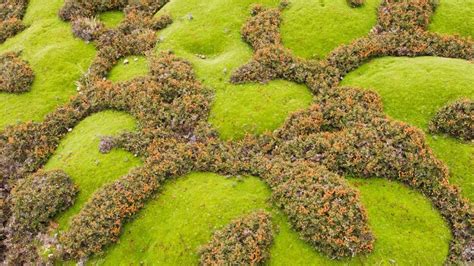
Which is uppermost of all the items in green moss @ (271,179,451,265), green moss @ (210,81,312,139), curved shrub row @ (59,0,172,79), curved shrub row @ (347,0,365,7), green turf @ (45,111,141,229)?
curved shrub row @ (347,0,365,7)

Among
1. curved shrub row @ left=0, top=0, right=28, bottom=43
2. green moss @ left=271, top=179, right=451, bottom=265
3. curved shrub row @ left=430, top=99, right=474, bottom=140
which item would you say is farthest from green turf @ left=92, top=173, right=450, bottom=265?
curved shrub row @ left=0, top=0, right=28, bottom=43

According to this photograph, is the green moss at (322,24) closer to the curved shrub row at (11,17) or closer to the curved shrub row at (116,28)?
the curved shrub row at (116,28)

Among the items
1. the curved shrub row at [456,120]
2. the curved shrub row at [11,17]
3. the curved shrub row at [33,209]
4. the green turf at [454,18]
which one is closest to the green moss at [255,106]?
the curved shrub row at [456,120]

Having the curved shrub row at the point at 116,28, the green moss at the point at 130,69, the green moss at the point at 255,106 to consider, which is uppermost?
the curved shrub row at the point at 116,28

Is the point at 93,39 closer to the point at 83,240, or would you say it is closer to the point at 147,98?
the point at 147,98

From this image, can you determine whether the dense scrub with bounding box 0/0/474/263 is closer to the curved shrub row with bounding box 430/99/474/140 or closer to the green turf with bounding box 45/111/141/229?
the green turf with bounding box 45/111/141/229

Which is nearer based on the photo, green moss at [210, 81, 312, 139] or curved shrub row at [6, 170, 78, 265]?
curved shrub row at [6, 170, 78, 265]

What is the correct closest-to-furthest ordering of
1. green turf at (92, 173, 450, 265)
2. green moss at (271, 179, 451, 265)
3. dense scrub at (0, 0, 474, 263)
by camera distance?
1. green moss at (271, 179, 451, 265)
2. green turf at (92, 173, 450, 265)
3. dense scrub at (0, 0, 474, 263)
